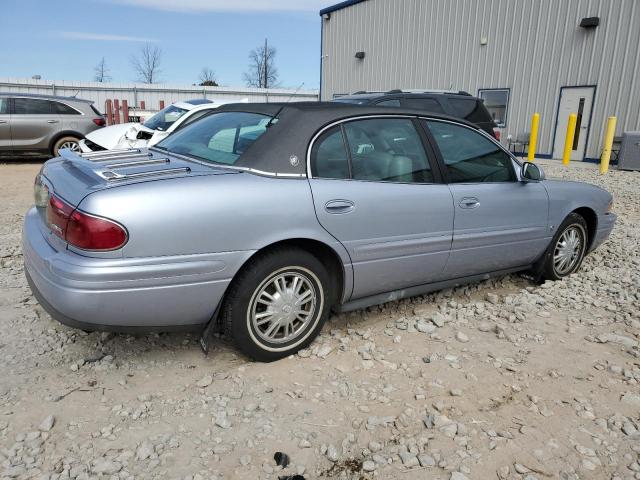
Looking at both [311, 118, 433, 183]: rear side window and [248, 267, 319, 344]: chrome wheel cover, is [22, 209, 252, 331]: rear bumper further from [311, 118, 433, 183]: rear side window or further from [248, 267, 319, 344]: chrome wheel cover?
[311, 118, 433, 183]: rear side window

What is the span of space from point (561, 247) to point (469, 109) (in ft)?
14.8

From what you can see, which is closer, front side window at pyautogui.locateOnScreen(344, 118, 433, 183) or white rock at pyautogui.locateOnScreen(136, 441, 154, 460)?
white rock at pyautogui.locateOnScreen(136, 441, 154, 460)

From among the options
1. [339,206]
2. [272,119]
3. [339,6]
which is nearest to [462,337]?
[339,206]

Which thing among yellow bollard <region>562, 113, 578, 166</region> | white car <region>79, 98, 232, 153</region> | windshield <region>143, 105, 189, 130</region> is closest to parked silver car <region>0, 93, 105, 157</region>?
white car <region>79, 98, 232, 153</region>

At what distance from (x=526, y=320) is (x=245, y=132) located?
2439mm

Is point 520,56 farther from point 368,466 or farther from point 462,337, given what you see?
point 368,466

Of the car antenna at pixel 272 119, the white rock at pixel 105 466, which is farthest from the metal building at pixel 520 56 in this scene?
the white rock at pixel 105 466

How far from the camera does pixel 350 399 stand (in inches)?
109

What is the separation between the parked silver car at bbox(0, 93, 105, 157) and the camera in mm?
11508

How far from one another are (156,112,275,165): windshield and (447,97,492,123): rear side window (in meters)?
5.45

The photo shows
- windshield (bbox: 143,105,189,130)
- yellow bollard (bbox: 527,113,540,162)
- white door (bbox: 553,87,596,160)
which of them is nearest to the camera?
windshield (bbox: 143,105,189,130)

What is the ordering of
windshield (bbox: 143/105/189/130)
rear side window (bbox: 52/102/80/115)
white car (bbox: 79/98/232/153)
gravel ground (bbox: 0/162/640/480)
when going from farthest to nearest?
rear side window (bbox: 52/102/80/115) → windshield (bbox: 143/105/189/130) → white car (bbox: 79/98/232/153) → gravel ground (bbox: 0/162/640/480)

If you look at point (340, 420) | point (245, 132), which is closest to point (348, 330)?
point (340, 420)

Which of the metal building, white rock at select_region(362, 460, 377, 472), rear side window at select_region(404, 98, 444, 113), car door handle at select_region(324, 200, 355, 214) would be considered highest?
the metal building
